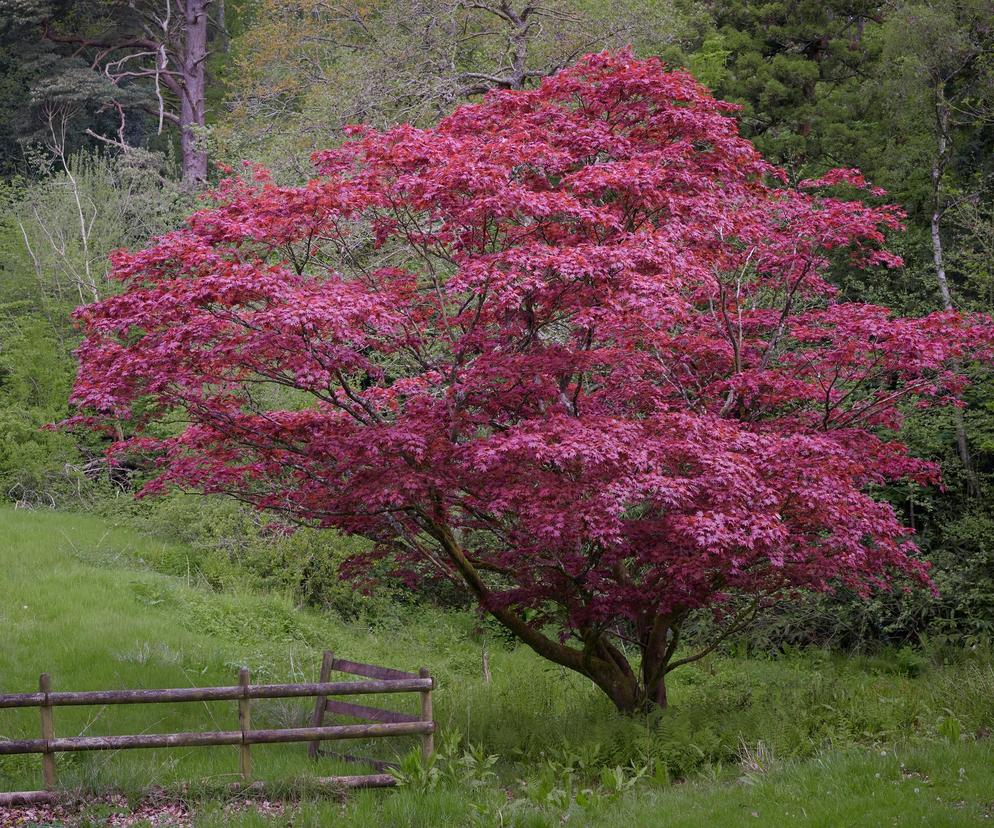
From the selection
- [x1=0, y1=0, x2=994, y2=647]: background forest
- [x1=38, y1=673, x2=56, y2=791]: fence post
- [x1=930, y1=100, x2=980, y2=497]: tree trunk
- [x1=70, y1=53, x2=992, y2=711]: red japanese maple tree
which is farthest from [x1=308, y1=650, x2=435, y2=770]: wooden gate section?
[x1=930, y1=100, x2=980, y2=497]: tree trunk

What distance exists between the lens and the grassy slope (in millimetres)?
6984

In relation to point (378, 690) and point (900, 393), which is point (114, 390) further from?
point (900, 393)

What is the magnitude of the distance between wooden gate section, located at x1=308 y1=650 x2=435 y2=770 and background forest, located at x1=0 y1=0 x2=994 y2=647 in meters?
6.99

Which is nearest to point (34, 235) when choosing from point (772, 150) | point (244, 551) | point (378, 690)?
point (244, 551)

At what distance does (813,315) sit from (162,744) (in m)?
6.89

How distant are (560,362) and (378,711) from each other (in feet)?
10.5

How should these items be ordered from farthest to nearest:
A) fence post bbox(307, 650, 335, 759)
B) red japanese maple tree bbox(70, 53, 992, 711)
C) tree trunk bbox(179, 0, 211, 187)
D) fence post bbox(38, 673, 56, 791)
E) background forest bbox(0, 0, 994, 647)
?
→ tree trunk bbox(179, 0, 211, 187) → background forest bbox(0, 0, 994, 647) → fence post bbox(307, 650, 335, 759) → red japanese maple tree bbox(70, 53, 992, 711) → fence post bbox(38, 673, 56, 791)

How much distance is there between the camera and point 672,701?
11992mm

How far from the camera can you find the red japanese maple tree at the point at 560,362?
7.63m

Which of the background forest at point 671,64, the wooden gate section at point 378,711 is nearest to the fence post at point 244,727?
the wooden gate section at point 378,711

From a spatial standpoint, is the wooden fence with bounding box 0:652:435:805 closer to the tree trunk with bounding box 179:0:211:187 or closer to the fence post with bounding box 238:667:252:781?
the fence post with bounding box 238:667:252:781

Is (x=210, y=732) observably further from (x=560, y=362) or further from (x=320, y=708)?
(x=560, y=362)

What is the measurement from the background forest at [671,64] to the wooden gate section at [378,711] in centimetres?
699

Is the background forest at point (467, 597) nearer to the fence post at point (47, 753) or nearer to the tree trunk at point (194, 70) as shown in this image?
the tree trunk at point (194, 70)
